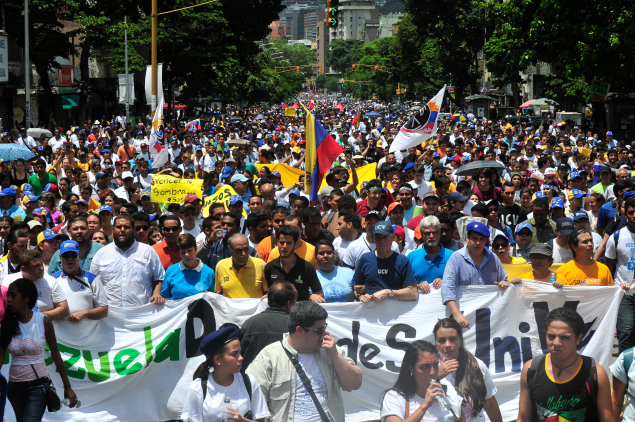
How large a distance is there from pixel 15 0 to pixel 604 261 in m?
29.6

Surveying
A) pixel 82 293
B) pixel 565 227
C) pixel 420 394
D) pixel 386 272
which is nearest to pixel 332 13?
pixel 565 227

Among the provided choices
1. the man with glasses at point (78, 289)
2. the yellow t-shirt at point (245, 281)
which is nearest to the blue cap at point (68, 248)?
the man with glasses at point (78, 289)

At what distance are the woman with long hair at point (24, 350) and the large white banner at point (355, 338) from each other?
1.23 m

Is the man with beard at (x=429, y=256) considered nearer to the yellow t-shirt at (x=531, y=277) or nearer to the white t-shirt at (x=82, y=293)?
the yellow t-shirt at (x=531, y=277)

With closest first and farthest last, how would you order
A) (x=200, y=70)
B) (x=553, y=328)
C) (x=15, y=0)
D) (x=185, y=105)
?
(x=553, y=328)
(x=15, y=0)
(x=200, y=70)
(x=185, y=105)

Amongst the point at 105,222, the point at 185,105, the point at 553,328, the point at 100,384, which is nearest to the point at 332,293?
the point at 100,384

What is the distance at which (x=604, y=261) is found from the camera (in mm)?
7902

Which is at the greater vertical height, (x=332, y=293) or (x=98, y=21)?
(x=98, y=21)

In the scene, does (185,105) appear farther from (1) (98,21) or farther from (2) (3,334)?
(2) (3,334)

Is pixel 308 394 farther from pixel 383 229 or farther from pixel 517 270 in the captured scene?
pixel 517 270

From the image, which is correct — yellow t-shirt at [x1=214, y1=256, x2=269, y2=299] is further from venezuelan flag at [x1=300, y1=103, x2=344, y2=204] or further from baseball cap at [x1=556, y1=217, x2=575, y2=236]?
venezuelan flag at [x1=300, y1=103, x2=344, y2=204]

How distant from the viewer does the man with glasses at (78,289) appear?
600cm

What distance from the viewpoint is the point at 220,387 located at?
4.27 metres

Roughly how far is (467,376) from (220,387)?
1524 millimetres
